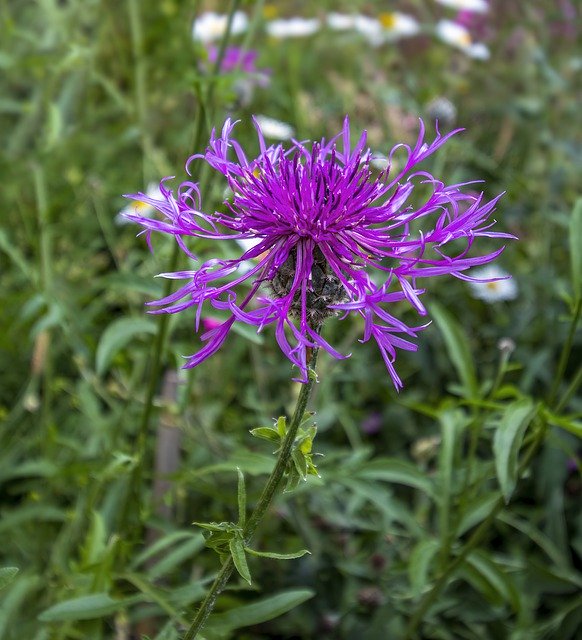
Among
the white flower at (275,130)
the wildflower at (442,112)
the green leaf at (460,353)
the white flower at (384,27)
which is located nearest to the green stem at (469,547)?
the green leaf at (460,353)

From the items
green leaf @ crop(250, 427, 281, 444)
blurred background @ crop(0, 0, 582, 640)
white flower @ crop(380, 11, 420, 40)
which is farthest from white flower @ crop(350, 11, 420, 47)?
green leaf @ crop(250, 427, 281, 444)

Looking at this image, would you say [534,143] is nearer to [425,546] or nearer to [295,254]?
[425,546]

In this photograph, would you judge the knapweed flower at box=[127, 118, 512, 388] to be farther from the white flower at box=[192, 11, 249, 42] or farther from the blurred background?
the white flower at box=[192, 11, 249, 42]

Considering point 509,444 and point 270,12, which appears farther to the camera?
point 270,12

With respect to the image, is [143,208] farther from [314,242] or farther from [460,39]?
[460,39]

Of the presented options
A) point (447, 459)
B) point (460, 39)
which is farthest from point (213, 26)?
point (447, 459)

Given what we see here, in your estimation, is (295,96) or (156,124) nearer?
(295,96)

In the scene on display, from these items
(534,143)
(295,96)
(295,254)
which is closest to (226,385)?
(295,96)
